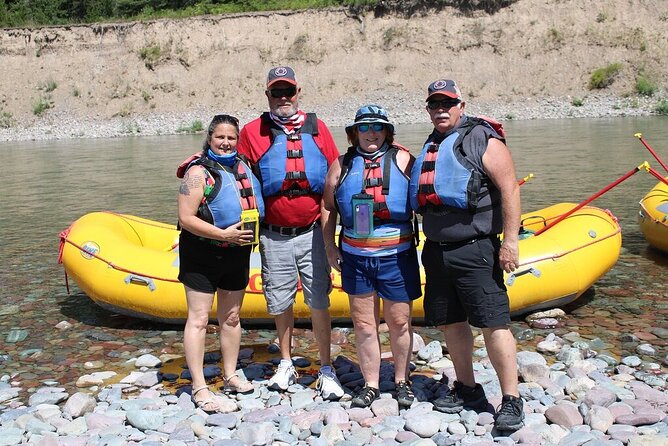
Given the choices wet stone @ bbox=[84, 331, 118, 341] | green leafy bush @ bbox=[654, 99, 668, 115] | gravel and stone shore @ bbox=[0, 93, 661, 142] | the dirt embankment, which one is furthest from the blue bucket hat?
the dirt embankment

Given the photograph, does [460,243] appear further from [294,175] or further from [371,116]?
[294,175]

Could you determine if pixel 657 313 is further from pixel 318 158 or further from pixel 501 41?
pixel 501 41

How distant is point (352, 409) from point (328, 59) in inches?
1515

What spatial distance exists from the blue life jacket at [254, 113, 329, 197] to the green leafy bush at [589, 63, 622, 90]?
1370 inches

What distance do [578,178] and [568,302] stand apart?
27.4ft

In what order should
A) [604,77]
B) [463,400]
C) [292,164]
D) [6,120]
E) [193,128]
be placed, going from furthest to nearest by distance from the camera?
[6,120]
[604,77]
[193,128]
[292,164]
[463,400]

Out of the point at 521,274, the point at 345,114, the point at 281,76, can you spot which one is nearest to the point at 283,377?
the point at 281,76

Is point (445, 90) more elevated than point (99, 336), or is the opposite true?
point (445, 90)

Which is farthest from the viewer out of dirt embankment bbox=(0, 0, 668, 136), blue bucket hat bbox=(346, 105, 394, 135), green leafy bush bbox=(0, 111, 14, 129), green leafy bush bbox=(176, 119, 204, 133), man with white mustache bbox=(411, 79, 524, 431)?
green leafy bush bbox=(0, 111, 14, 129)

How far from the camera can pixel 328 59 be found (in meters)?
41.2

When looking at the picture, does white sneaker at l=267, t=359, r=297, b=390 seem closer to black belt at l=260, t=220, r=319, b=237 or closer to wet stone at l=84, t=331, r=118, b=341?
black belt at l=260, t=220, r=319, b=237

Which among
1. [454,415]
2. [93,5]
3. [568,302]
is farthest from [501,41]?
[454,415]

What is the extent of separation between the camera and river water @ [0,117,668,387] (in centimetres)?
562

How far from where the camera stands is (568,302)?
20.0 feet
